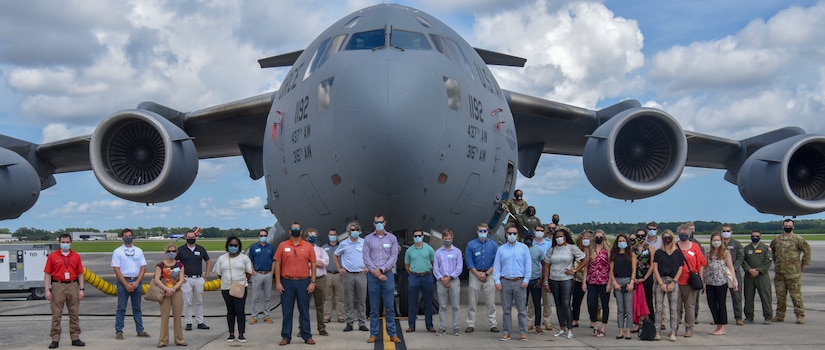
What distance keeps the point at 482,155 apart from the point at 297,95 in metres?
2.47

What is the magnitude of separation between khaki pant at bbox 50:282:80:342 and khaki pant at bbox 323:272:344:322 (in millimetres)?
3002

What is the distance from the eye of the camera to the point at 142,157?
12.2 m

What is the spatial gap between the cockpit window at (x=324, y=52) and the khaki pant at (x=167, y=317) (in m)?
3.19

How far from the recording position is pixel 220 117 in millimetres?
13656

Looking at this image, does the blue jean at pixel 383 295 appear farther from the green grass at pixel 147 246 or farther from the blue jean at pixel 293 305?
the green grass at pixel 147 246

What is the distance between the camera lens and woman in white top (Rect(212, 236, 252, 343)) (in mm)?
7781

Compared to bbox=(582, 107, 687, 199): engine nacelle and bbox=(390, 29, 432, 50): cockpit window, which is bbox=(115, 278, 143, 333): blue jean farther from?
bbox=(582, 107, 687, 199): engine nacelle

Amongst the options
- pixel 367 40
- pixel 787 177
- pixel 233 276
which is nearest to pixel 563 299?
pixel 233 276

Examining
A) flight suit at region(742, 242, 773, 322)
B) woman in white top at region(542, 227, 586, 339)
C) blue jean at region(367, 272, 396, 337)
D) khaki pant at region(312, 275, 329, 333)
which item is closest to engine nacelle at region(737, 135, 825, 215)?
flight suit at region(742, 242, 773, 322)

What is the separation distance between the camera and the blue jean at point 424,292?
8.50 m

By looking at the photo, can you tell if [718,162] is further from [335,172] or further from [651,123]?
[335,172]

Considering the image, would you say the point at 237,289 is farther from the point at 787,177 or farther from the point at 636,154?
the point at 787,177

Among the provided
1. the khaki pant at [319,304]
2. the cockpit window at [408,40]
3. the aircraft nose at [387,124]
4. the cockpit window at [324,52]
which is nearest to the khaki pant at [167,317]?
the khaki pant at [319,304]

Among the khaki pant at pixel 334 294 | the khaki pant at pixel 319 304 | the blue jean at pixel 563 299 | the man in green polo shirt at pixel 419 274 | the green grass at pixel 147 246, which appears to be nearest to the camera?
the blue jean at pixel 563 299
